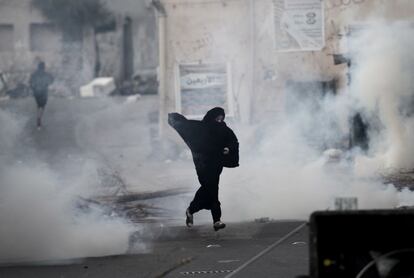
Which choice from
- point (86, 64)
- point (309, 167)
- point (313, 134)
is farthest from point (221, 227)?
point (86, 64)

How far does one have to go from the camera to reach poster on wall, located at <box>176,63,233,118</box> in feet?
58.9

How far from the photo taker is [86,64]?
29.0 meters

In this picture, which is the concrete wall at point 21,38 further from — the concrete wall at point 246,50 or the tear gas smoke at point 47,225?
the tear gas smoke at point 47,225

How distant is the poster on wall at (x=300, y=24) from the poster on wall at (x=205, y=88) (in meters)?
1.23

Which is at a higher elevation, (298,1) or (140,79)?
(298,1)

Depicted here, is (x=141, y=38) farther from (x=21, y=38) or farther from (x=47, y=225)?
(x=47, y=225)

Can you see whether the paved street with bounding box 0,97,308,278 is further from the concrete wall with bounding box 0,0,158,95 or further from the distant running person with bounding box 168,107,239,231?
the concrete wall with bounding box 0,0,158,95

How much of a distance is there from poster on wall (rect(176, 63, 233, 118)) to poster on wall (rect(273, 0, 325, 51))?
1229 mm

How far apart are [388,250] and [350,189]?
26.5ft

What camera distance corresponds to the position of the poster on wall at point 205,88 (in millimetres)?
17938

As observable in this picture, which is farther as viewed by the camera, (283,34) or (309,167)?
(283,34)

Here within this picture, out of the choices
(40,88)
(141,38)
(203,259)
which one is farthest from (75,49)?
(203,259)

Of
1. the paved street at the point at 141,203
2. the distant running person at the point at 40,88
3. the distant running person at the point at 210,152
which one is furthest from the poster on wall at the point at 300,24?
the distant running person at the point at 210,152

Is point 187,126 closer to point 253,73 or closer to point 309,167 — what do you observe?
point 309,167
